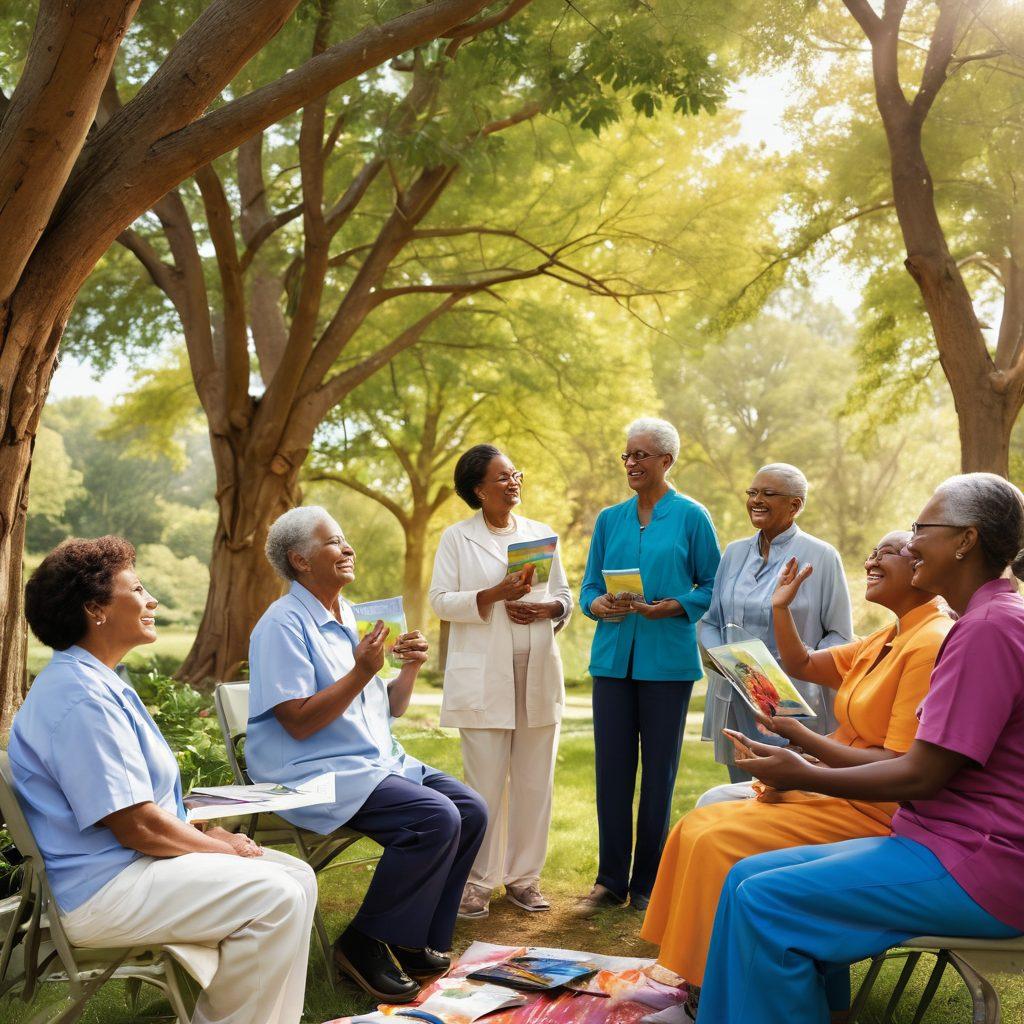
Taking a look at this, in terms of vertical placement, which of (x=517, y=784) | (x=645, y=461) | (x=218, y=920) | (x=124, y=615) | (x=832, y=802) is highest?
(x=645, y=461)

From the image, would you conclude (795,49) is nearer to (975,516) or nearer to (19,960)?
A: (975,516)

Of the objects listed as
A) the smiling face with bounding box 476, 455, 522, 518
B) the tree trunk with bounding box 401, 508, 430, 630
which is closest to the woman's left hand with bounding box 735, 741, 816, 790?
the smiling face with bounding box 476, 455, 522, 518

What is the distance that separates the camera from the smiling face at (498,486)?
227 inches

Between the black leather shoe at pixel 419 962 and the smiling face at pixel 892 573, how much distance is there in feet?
7.49

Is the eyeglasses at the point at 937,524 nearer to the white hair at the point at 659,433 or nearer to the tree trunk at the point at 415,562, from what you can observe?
the white hair at the point at 659,433

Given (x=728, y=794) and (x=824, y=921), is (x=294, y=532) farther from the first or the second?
(x=824, y=921)

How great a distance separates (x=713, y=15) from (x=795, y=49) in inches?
84.5

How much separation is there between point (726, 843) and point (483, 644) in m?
2.06

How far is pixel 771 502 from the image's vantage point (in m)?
5.23

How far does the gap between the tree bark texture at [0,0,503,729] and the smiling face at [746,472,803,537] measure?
2.52 meters

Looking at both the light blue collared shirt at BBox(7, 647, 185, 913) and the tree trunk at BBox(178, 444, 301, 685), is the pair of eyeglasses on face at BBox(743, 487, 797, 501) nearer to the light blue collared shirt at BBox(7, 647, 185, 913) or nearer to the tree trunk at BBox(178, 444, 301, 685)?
the light blue collared shirt at BBox(7, 647, 185, 913)

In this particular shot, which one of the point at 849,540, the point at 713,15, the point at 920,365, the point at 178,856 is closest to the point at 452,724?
the point at 178,856

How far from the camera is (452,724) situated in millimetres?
5617

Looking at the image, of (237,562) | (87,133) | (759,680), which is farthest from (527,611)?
(237,562)
